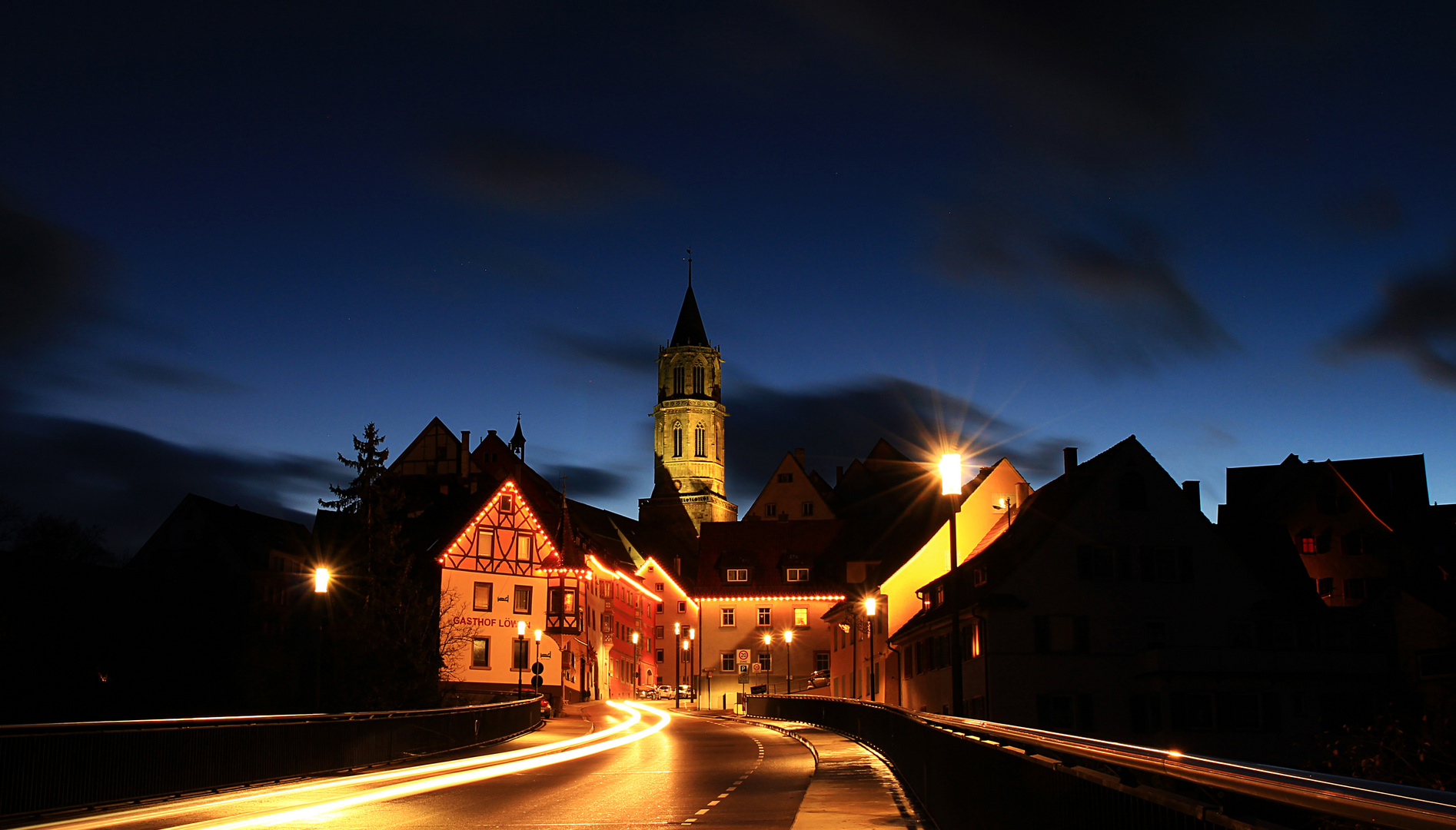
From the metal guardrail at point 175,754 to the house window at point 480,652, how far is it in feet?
128

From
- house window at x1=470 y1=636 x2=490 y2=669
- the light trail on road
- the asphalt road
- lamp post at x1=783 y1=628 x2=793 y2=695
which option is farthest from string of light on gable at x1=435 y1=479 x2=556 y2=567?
the asphalt road

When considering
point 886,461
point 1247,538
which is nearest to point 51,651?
point 1247,538

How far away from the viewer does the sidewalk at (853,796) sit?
621 inches

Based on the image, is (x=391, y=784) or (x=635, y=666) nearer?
(x=391, y=784)

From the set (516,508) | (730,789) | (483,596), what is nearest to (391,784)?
(730,789)

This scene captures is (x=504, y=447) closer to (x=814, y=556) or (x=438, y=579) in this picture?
(x=814, y=556)

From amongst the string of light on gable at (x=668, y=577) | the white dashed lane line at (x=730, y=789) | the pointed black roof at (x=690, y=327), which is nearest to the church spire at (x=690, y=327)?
the pointed black roof at (x=690, y=327)

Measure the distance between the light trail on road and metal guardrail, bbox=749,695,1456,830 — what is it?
27.0ft

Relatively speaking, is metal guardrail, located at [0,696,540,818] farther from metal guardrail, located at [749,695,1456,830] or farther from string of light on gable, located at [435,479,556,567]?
string of light on gable, located at [435,479,556,567]

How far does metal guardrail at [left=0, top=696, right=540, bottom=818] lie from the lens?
56.8 feet

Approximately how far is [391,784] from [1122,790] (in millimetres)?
18236

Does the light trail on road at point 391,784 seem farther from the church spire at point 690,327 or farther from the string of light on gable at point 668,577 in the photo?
the church spire at point 690,327

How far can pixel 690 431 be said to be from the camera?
167375 mm

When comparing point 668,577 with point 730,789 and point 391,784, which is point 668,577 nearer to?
point 391,784
